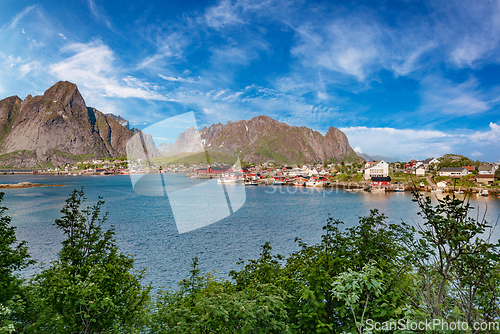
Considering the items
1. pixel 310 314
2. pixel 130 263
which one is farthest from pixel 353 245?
pixel 130 263

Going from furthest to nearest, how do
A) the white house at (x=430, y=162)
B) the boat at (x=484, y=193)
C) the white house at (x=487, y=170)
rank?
1. the white house at (x=430, y=162)
2. the white house at (x=487, y=170)
3. the boat at (x=484, y=193)

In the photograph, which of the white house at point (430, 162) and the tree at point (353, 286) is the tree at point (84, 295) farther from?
the white house at point (430, 162)

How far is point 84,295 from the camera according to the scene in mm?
4719

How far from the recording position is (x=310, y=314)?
15.1 ft

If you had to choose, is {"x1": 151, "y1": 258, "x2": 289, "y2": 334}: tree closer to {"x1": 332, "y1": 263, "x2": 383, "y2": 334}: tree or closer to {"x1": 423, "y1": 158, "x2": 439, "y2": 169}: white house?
{"x1": 332, "y1": 263, "x2": 383, "y2": 334}: tree

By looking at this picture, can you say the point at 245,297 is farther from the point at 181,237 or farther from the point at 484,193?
the point at 484,193

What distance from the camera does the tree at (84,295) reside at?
4.76m

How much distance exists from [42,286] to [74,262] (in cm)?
74

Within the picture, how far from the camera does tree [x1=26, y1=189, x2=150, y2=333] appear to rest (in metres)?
4.76

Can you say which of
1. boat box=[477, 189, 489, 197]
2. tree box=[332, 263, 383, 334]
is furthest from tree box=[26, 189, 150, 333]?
boat box=[477, 189, 489, 197]

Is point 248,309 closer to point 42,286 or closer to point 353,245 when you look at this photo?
point 353,245

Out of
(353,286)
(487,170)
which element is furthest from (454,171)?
(353,286)

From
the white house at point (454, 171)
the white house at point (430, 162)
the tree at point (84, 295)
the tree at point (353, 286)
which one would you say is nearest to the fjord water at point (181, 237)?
the tree at point (84, 295)

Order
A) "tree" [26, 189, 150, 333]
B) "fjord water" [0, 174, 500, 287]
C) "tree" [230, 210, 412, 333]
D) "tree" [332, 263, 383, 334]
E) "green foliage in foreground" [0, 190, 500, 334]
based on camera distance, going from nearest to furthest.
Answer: "tree" [332, 263, 383, 334] → "green foliage in foreground" [0, 190, 500, 334] → "tree" [230, 210, 412, 333] → "tree" [26, 189, 150, 333] → "fjord water" [0, 174, 500, 287]
